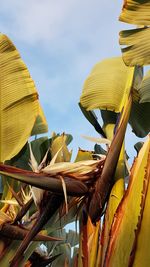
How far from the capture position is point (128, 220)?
126cm

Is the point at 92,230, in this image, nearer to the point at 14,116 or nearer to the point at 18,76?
the point at 14,116

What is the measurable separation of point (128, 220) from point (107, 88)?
0.78 meters

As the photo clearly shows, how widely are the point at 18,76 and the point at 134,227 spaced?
1.03 metres

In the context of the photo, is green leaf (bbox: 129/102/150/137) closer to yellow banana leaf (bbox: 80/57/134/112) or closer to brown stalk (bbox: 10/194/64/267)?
yellow banana leaf (bbox: 80/57/134/112)

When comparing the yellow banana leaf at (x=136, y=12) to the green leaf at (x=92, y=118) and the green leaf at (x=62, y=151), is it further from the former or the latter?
Answer: the green leaf at (x=62, y=151)

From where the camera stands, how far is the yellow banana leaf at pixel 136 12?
1.68 m

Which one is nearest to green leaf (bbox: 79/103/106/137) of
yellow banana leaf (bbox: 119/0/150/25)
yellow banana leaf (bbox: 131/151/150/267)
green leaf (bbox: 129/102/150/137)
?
green leaf (bbox: 129/102/150/137)

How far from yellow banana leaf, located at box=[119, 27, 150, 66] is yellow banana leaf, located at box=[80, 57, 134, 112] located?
9.0 inches

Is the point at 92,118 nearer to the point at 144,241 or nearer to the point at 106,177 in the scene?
the point at 106,177

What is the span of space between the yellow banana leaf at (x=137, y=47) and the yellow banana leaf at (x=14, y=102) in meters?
0.51

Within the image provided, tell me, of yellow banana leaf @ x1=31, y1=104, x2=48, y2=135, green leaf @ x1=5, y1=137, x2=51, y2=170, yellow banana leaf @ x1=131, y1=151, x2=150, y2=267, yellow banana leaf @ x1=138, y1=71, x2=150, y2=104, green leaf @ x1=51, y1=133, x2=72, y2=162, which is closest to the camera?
yellow banana leaf @ x1=131, y1=151, x2=150, y2=267

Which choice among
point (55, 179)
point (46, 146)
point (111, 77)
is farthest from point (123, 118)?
point (46, 146)

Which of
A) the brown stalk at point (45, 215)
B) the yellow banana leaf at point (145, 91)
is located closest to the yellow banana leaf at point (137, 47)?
the yellow banana leaf at point (145, 91)

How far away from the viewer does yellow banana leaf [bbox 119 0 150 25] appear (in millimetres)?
1679
